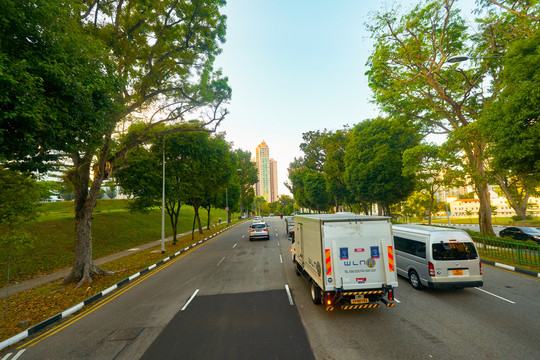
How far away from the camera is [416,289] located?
340 inches

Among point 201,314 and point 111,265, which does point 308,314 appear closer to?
point 201,314

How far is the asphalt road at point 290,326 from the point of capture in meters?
5.00

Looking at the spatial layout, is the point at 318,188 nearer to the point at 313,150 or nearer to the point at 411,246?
the point at 313,150

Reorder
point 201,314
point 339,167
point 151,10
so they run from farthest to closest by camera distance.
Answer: point 339,167 → point 151,10 → point 201,314

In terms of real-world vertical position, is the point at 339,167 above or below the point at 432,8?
below

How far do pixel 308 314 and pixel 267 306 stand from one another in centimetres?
137

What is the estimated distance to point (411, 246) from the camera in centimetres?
912

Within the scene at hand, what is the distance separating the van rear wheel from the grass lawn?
14.1 metres

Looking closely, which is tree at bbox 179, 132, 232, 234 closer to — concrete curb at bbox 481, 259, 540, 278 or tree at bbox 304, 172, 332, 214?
concrete curb at bbox 481, 259, 540, 278

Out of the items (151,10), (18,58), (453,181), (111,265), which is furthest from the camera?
(453,181)

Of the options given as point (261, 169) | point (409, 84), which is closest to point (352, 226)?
point (409, 84)

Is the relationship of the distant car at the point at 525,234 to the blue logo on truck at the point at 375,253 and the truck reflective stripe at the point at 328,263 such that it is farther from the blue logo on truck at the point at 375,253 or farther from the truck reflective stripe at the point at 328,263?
the truck reflective stripe at the point at 328,263

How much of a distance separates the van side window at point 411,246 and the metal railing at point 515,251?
6.41 m

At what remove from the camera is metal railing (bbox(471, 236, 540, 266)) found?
1099 cm
